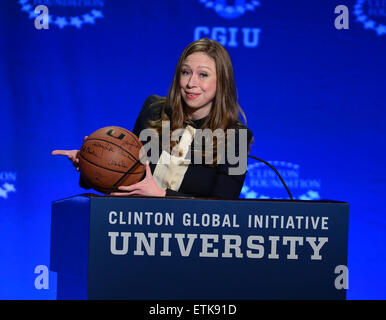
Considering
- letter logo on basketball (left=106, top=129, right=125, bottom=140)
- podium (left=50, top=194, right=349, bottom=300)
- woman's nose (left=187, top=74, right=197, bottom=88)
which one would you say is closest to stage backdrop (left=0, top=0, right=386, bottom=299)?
woman's nose (left=187, top=74, right=197, bottom=88)

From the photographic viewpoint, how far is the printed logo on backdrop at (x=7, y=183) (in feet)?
10.5

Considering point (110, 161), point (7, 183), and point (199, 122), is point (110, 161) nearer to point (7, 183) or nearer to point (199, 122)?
point (199, 122)

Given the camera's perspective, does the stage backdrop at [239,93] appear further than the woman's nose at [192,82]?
Yes

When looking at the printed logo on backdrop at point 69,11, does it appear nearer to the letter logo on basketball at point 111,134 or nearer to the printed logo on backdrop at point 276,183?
the printed logo on backdrop at point 276,183

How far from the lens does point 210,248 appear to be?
142 centimetres

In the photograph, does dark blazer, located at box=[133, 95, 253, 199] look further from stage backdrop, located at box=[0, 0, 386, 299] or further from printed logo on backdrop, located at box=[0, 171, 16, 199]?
printed logo on backdrop, located at box=[0, 171, 16, 199]

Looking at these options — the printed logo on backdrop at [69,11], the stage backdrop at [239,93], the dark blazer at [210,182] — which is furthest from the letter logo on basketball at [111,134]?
the printed logo on backdrop at [69,11]

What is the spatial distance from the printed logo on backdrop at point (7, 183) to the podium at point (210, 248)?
6.37 ft

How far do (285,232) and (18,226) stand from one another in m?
2.28

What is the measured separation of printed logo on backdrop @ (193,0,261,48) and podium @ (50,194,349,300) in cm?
189

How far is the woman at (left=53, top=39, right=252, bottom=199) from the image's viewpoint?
6.66ft

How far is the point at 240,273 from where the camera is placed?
1424 millimetres
